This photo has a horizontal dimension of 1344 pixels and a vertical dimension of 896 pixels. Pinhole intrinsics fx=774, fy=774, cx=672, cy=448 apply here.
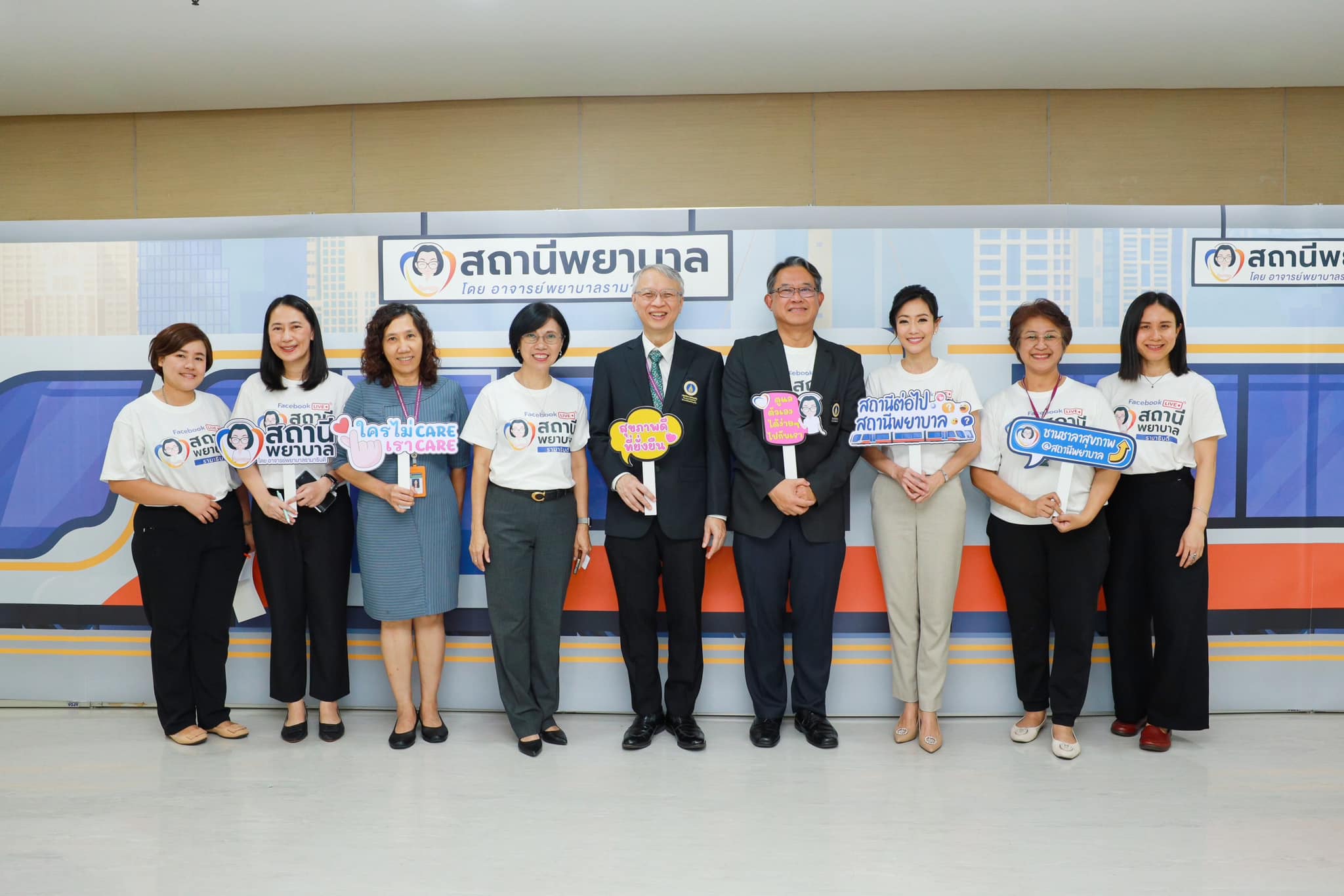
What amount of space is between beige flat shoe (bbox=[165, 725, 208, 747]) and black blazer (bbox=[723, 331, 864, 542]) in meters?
2.48

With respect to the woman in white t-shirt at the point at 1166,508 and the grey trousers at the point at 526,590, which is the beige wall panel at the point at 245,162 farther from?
the woman in white t-shirt at the point at 1166,508

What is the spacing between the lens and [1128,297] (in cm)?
361

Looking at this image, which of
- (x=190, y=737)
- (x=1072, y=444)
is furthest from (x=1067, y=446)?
(x=190, y=737)

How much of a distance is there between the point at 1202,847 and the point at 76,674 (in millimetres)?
4879

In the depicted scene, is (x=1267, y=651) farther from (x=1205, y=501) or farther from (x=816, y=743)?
(x=816, y=743)

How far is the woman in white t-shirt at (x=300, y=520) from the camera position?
325cm

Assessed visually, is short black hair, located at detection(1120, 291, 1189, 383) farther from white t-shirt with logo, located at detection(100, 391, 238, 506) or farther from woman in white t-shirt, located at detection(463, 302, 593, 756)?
white t-shirt with logo, located at detection(100, 391, 238, 506)

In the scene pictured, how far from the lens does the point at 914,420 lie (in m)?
3.12

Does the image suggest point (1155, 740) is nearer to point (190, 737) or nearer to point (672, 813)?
point (672, 813)

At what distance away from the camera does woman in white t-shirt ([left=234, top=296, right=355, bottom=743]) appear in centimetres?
325

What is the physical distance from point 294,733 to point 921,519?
9.38 feet

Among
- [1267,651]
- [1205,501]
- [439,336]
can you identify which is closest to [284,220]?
[439,336]

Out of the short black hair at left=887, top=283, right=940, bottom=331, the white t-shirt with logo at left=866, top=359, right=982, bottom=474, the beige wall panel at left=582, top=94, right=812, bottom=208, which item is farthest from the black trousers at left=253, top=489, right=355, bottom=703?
the beige wall panel at left=582, top=94, right=812, bottom=208

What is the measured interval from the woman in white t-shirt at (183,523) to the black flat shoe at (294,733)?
0.19m
